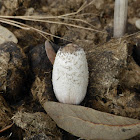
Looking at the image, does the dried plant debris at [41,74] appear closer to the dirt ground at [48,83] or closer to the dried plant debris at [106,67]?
the dirt ground at [48,83]

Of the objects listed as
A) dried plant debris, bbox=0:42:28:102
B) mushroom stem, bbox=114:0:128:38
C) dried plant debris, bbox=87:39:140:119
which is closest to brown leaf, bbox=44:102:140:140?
dried plant debris, bbox=87:39:140:119

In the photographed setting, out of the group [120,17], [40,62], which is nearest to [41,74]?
[40,62]

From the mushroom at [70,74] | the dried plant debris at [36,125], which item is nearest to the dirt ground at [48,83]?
the dried plant debris at [36,125]

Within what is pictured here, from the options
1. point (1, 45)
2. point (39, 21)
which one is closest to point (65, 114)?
point (1, 45)

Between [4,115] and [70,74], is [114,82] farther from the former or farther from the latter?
[4,115]

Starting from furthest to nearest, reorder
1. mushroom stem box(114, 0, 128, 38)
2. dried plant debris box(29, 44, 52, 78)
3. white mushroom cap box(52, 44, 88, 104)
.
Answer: mushroom stem box(114, 0, 128, 38) < dried plant debris box(29, 44, 52, 78) < white mushroom cap box(52, 44, 88, 104)

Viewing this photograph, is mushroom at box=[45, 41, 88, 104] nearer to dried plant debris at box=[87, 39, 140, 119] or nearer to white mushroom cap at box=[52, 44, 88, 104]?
white mushroom cap at box=[52, 44, 88, 104]
